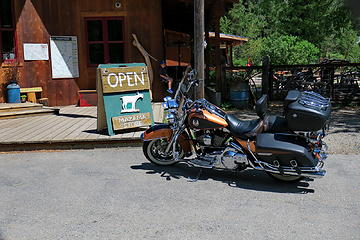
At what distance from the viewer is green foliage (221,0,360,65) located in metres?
16.2

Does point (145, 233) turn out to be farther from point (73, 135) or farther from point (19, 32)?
point (19, 32)

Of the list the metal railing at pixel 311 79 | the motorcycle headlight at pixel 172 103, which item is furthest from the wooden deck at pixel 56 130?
the metal railing at pixel 311 79

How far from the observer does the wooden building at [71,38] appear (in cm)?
1110

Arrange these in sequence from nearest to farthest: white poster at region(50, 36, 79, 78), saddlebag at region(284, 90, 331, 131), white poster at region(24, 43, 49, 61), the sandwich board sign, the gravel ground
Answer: saddlebag at region(284, 90, 331, 131)
the gravel ground
the sandwich board sign
white poster at region(24, 43, 49, 61)
white poster at region(50, 36, 79, 78)

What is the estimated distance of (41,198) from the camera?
489 centimetres

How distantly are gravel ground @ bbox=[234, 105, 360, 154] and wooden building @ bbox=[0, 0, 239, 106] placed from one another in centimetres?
320

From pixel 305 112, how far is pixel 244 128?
820 mm

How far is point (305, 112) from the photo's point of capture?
4.76 metres

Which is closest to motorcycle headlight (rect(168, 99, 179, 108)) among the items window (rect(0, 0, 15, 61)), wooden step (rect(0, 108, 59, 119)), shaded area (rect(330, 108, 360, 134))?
shaded area (rect(330, 108, 360, 134))

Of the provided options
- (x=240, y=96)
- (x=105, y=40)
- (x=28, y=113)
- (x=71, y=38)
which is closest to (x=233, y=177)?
(x=240, y=96)

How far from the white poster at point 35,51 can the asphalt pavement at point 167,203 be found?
554cm

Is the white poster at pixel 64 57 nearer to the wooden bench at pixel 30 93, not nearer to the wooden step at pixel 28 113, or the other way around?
the wooden bench at pixel 30 93

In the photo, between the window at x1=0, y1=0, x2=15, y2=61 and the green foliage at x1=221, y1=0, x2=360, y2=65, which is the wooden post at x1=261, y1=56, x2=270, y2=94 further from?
the window at x1=0, y1=0, x2=15, y2=61

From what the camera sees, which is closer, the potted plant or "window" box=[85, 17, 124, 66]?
the potted plant
